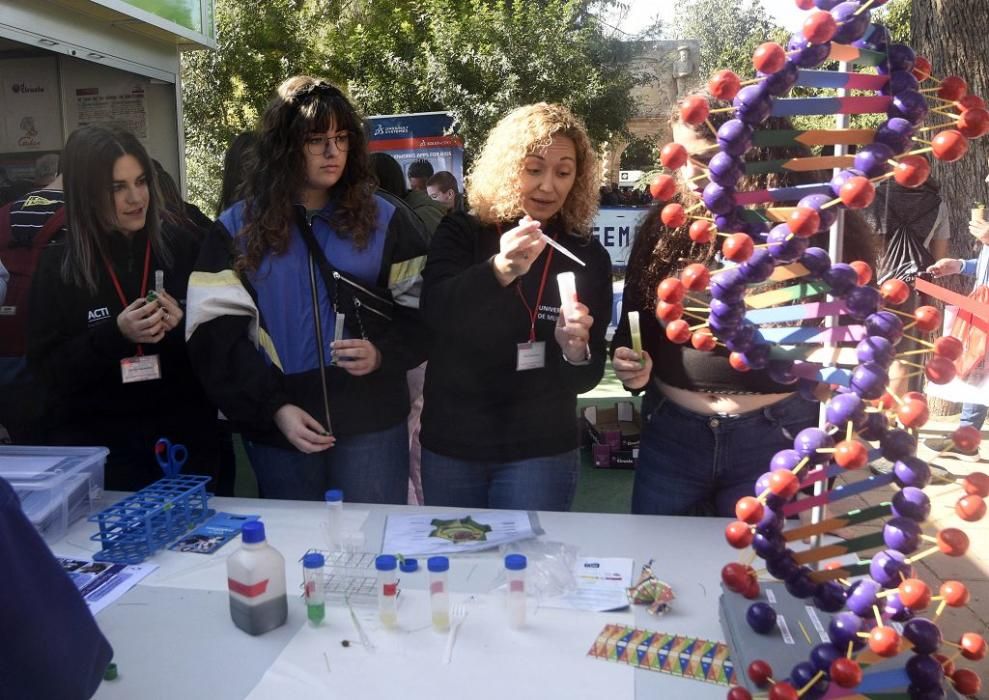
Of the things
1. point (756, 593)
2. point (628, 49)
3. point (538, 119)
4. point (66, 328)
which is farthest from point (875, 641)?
point (628, 49)

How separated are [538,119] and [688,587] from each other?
112 centimetres

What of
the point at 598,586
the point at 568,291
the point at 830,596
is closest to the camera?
the point at 830,596

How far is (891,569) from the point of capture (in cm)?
98

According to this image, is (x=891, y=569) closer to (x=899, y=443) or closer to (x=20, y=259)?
(x=899, y=443)

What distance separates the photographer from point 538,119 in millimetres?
1906

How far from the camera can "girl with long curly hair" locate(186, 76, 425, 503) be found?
1931 mm

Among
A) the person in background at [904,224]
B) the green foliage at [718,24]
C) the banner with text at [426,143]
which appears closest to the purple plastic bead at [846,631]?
the person in background at [904,224]

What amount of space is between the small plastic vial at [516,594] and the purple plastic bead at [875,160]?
2.70ft

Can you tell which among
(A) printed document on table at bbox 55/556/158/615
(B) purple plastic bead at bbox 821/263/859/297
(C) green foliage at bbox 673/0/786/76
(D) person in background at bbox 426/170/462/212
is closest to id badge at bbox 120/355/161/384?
(A) printed document on table at bbox 55/556/158/615

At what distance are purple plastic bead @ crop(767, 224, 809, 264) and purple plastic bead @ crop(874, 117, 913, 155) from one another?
0.16 m

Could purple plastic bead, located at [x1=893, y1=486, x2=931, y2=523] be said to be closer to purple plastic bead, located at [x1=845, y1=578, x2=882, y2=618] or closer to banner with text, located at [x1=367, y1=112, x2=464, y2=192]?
purple plastic bead, located at [x1=845, y1=578, x2=882, y2=618]

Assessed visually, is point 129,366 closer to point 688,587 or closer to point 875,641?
point 688,587

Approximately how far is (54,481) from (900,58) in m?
1.80

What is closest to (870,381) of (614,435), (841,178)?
(841,178)
